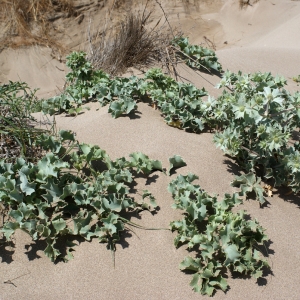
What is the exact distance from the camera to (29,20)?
26.9 feet

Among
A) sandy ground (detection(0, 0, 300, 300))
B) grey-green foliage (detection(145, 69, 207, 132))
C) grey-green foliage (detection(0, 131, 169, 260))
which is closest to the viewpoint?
sandy ground (detection(0, 0, 300, 300))

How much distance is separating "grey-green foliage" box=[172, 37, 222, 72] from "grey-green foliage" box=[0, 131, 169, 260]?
2.12 m

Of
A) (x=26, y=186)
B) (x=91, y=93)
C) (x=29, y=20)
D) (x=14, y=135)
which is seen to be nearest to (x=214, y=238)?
(x=26, y=186)

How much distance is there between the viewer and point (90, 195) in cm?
254

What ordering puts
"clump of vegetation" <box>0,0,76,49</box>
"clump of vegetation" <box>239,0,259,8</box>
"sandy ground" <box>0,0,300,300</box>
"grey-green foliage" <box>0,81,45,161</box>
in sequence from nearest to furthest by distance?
"sandy ground" <box>0,0,300,300</box> < "grey-green foliage" <box>0,81,45,161</box> < "clump of vegetation" <box>0,0,76,49</box> < "clump of vegetation" <box>239,0,259,8</box>

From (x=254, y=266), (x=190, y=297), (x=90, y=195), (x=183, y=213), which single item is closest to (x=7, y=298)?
(x=90, y=195)

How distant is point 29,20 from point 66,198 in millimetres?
6460

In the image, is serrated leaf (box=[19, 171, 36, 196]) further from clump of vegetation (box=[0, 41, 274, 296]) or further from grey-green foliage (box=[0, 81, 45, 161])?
grey-green foliage (box=[0, 81, 45, 161])

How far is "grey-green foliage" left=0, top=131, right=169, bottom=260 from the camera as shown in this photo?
2.40 meters

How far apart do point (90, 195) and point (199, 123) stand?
3.78ft

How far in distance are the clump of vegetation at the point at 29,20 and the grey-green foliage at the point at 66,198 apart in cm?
591

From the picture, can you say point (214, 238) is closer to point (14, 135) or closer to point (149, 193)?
point (149, 193)

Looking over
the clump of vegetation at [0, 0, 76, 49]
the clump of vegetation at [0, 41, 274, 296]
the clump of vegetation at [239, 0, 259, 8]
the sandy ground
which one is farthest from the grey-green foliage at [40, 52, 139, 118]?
the clump of vegetation at [239, 0, 259, 8]

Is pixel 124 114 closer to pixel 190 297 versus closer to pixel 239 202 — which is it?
pixel 239 202
